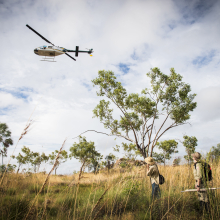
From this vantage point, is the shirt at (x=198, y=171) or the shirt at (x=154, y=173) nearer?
the shirt at (x=198, y=171)

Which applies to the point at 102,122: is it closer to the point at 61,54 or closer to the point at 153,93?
the point at 153,93

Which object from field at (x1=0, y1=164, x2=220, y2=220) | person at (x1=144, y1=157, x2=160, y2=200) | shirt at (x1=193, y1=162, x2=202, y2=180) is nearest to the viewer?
field at (x1=0, y1=164, x2=220, y2=220)

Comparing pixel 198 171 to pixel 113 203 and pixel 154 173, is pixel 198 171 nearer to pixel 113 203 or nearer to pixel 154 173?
pixel 154 173

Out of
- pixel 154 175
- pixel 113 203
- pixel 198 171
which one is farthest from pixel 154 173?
pixel 113 203

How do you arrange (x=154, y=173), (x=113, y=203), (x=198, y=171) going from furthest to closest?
(x=154, y=173) → (x=198, y=171) → (x=113, y=203)

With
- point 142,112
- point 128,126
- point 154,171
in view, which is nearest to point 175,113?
point 142,112

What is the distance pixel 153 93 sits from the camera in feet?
54.3

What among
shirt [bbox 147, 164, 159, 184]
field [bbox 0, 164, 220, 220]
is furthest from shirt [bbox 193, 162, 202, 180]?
shirt [bbox 147, 164, 159, 184]

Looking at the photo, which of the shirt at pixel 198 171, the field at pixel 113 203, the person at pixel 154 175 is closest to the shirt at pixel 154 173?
the person at pixel 154 175

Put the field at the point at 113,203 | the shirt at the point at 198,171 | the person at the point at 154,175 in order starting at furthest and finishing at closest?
the person at the point at 154,175 → the shirt at the point at 198,171 → the field at the point at 113,203

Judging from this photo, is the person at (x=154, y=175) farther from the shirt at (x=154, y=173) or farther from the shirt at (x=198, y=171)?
the shirt at (x=198, y=171)

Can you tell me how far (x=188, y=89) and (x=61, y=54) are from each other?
15.3 m

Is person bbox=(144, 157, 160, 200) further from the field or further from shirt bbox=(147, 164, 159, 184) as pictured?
the field

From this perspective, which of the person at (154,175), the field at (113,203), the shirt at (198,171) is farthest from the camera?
the person at (154,175)
